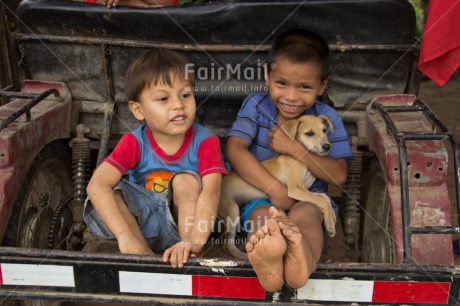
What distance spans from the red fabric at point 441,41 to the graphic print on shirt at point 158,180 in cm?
139

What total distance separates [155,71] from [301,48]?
0.71m

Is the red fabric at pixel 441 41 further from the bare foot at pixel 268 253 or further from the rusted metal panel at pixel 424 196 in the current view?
the bare foot at pixel 268 253

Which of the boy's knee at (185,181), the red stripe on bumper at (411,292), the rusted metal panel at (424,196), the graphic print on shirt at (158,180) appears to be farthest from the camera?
the graphic print on shirt at (158,180)

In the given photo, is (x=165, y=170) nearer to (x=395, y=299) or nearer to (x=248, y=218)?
(x=248, y=218)

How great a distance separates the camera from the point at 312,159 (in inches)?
97.8

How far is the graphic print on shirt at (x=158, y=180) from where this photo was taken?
2.37m

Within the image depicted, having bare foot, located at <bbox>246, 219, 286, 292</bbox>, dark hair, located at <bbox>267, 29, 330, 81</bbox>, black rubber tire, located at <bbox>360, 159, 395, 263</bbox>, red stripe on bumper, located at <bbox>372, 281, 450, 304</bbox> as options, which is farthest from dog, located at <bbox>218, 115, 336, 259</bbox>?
Answer: bare foot, located at <bbox>246, 219, 286, 292</bbox>

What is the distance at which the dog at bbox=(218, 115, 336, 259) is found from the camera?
241 centimetres

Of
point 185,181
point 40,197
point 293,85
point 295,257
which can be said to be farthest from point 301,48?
point 40,197

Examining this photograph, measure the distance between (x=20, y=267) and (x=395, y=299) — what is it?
55.4 inches

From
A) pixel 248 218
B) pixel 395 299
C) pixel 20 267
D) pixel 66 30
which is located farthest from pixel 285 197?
pixel 66 30

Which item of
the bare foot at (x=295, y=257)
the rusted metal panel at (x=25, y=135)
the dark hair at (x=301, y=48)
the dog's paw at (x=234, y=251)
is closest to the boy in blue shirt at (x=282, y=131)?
the dark hair at (x=301, y=48)

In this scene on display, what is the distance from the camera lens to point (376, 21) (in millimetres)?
2498

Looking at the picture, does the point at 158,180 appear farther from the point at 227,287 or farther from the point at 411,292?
the point at 411,292
